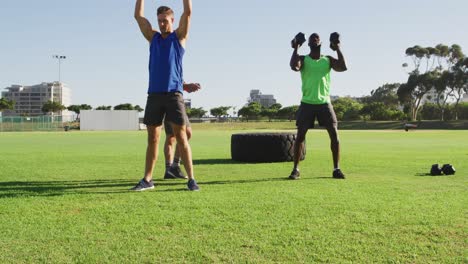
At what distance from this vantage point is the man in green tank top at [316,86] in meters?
7.10

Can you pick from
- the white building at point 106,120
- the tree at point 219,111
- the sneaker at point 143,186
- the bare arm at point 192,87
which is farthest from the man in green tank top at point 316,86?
the tree at point 219,111

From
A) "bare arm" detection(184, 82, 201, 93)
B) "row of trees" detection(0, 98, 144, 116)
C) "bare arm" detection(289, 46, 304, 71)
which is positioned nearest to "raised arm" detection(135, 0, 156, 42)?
"bare arm" detection(184, 82, 201, 93)

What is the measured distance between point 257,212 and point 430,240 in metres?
1.42

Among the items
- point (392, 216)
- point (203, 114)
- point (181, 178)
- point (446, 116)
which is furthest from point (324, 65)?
point (203, 114)

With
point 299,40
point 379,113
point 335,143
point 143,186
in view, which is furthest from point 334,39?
point 379,113

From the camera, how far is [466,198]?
479 centimetres

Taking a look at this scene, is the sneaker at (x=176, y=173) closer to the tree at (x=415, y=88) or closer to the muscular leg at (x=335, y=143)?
the muscular leg at (x=335, y=143)

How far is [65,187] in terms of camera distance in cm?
582

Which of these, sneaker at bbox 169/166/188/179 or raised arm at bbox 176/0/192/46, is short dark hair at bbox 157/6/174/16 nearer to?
raised arm at bbox 176/0/192/46

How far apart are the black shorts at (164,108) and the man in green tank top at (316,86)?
2170 mm

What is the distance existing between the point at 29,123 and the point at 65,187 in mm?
70985

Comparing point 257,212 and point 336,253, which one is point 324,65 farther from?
point 336,253

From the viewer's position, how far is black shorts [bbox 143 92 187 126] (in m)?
5.58

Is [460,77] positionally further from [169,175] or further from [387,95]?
[169,175]
